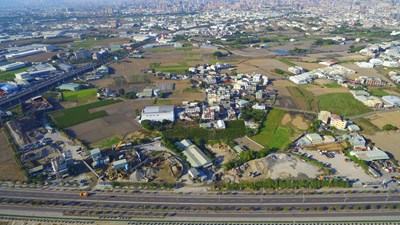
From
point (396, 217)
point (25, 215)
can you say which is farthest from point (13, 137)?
point (396, 217)

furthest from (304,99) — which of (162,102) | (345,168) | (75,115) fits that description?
(75,115)

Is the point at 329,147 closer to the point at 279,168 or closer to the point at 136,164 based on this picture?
the point at 279,168

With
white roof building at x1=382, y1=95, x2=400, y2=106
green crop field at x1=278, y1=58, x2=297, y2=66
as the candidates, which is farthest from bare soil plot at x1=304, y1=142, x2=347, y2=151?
green crop field at x1=278, y1=58, x2=297, y2=66

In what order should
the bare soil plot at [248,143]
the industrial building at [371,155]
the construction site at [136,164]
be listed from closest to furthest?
the construction site at [136,164]
the industrial building at [371,155]
the bare soil plot at [248,143]

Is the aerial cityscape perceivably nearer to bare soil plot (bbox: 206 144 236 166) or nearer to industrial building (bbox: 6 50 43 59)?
bare soil plot (bbox: 206 144 236 166)

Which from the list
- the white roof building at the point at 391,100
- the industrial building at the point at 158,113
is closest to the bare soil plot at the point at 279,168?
the industrial building at the point at 158,113

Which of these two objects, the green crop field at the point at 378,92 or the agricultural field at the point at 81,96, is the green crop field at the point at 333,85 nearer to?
the green crop field at the point at 378,92
